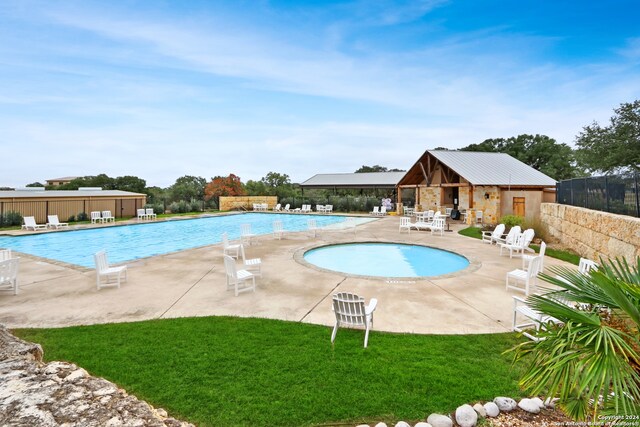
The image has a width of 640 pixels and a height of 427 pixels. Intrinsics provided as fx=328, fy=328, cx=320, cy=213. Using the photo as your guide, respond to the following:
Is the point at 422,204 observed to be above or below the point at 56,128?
below

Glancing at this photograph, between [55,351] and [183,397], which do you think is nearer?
[183,397]

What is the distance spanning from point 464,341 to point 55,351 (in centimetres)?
574

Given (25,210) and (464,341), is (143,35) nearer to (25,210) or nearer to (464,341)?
(25,210)

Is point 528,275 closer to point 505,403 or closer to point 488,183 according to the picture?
point 505,403

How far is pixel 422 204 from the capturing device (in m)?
26.1

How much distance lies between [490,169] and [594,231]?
515 inches

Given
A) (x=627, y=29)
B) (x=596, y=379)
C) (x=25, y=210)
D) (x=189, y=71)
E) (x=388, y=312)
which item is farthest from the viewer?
(x=189, y=71)

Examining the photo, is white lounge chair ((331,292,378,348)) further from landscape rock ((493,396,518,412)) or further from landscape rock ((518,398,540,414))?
landscape rock ((518,398,540,414))

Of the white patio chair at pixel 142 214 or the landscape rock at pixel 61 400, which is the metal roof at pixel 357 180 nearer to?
the white patio chair at pixel 142 214

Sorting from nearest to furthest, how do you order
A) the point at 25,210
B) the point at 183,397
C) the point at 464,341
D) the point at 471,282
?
the point at 183,397 < the point at 464,341 < the point at 471,282 < the point at 25,210

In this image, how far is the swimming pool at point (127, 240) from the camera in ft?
41.4

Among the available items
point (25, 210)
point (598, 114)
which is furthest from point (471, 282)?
point (598, 114)

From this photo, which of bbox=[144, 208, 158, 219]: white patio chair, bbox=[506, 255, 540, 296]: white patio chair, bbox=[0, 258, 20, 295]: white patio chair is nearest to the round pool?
bbox=[506, 255, 540, 296]: white patio chair

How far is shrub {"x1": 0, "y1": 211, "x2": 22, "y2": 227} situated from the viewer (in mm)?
18184
